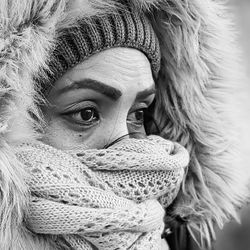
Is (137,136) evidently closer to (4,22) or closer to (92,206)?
(92,206)

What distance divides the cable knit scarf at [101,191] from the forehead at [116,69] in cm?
15

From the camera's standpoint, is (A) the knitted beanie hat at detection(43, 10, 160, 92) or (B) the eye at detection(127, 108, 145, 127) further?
(B) the eye at detection(127, 108, 145, 127)

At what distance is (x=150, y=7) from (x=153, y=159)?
439 mm

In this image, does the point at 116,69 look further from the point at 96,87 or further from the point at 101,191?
the point at 101,191

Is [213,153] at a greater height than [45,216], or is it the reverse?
[45,216]

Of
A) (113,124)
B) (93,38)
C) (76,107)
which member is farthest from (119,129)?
(93,38)

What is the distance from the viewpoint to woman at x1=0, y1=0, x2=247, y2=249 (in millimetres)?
1121

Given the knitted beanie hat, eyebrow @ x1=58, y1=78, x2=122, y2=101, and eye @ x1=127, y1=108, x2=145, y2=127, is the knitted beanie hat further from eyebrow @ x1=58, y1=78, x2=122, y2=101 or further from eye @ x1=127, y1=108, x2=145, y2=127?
eye @ x1=127, y1=108, x2=145, y2=127

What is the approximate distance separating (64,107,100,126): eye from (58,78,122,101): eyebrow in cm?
5

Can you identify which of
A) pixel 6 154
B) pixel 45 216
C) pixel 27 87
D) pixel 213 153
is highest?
pixel 27 87

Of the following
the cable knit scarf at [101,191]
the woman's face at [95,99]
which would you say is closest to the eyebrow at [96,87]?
the woman's face at [95,99]

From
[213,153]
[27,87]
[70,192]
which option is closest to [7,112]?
[27,87]

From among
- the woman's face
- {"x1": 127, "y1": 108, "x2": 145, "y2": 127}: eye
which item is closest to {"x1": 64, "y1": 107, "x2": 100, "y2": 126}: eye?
the woman's face

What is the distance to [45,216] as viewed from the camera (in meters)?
1.12
